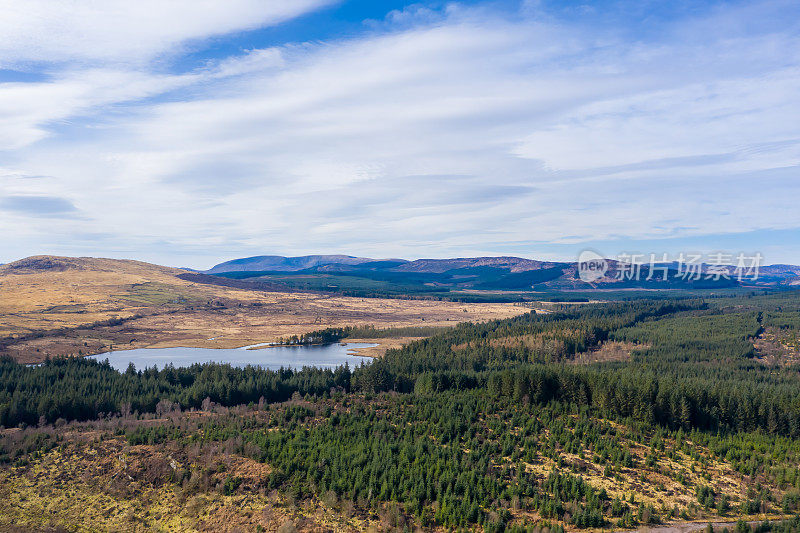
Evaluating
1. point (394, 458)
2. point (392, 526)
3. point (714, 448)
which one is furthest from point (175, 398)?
point (714, 448)

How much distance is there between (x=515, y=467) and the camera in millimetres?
47562

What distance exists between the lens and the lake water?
457 feet

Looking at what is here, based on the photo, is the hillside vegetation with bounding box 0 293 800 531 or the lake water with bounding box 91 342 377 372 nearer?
the hillside vegetation with bounding box 0 293 800 531

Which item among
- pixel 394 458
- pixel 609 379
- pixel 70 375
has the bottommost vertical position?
pixel 70 375

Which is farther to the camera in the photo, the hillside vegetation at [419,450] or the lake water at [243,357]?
the lake water at [243,357]

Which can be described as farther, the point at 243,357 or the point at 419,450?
the point at 243,357

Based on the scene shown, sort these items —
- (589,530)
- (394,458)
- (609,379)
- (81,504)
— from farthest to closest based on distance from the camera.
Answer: (609,379) → (394,458) → (81,504) → (589,530)

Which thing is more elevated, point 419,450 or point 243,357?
point 419,450

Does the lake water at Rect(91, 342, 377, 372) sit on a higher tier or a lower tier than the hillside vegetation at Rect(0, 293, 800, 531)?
lower

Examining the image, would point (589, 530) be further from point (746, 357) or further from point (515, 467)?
point (746, 357)

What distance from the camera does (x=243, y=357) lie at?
154 meters

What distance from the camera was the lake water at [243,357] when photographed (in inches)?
5486

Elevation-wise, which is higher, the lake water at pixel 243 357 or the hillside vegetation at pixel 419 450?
the hillside vegetation at pixel 419 450

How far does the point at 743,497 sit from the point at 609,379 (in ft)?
88.9
